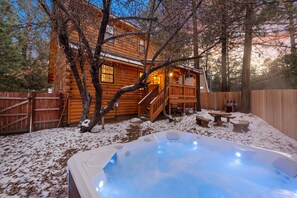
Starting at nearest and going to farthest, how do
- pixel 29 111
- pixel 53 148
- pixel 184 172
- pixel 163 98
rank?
pixel 184 172, pixel 53 148, pixel 29 111, pixel 163 98

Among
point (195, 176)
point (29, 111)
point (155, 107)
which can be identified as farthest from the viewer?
point (155, 107)

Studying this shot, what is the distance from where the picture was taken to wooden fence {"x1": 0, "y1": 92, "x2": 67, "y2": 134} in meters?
5.55

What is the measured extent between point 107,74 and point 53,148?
5257 millimetres

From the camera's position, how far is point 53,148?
4.32 m

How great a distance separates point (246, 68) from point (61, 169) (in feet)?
39.1

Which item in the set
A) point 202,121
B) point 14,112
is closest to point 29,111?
point 14,112

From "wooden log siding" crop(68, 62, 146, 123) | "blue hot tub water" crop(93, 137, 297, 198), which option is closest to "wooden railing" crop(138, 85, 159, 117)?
"wooden log siding" crop(68, 62, 146, 123)

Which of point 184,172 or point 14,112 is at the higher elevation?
point 14,112

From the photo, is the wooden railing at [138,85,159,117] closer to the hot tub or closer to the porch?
the porch

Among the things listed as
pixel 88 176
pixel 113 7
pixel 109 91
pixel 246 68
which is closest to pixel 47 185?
pixel 88 176

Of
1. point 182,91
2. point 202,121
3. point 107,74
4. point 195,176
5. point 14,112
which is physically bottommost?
point 195,176

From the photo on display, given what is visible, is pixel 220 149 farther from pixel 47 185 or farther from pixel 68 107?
pixel 68 107

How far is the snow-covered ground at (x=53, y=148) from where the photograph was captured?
105 inches

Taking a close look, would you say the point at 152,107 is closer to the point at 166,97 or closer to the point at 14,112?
the point at 166,97
